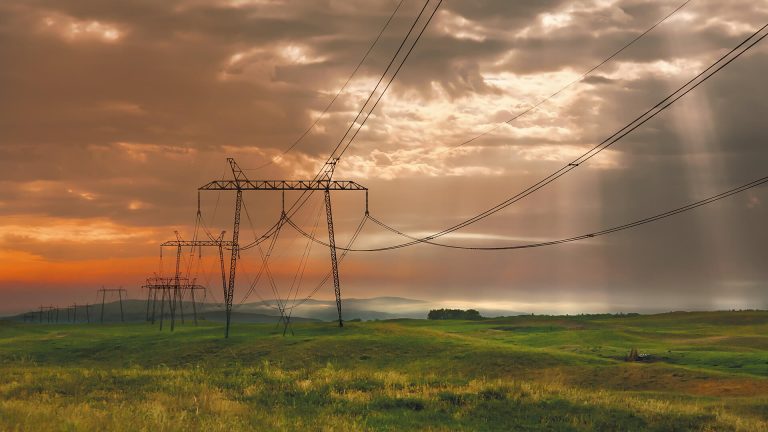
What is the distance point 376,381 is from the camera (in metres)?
41.8

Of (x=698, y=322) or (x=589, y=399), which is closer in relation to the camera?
(x=589, y=399)

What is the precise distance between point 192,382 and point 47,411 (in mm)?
16626

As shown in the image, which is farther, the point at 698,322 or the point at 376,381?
the point at 698,322

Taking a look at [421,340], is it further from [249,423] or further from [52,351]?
[249,423]

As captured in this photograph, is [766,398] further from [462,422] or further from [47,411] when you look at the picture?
[47,411]

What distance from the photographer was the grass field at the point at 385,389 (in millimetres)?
26703

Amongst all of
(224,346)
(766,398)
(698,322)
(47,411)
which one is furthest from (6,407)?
(698,322)

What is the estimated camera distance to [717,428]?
29484mm

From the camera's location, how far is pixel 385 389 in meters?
38.2

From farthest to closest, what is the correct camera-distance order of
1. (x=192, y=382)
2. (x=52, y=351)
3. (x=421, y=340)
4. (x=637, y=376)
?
(x=52, y=351) → (x=421, y=340) → (x=637, y=376) → (x=192, y=382)

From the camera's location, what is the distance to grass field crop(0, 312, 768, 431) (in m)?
26.7

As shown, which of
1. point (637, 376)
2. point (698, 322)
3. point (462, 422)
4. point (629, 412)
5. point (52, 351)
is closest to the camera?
point (462, 422)

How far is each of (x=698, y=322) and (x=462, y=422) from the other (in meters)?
128

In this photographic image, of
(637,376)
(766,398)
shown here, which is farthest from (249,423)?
(637,376)
